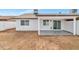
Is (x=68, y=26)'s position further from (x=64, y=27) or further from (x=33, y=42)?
(x=33, y=42)

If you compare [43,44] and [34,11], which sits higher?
[34,11]

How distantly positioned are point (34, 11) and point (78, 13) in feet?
2.95

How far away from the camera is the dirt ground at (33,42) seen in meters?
3.91

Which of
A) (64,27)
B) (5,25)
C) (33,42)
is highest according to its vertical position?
(5,25)

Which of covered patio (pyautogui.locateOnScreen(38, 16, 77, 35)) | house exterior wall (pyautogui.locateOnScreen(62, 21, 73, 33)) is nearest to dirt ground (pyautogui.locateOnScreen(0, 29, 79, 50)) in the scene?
covered patio (pyautogui.locateOnScreen(38, 16, 77, 35))

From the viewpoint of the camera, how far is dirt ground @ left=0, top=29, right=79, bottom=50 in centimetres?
391

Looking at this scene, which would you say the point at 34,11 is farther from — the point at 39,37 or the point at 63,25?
the point at 63,25

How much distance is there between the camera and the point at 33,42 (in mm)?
4008

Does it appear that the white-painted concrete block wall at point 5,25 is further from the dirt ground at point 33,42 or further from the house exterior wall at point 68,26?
the house exterior wall at point 68,26

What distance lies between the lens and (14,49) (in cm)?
387

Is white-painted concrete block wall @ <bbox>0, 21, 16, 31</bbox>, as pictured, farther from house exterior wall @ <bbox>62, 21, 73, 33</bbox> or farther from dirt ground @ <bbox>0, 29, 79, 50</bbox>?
house exterior wall @ <bbox>62, 21, 73, 33</bbox>

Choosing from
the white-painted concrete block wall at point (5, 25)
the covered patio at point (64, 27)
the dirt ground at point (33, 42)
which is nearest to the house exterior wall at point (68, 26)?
the covered patio at point (64, 27)

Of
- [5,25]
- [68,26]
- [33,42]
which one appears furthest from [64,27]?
[5,25]
